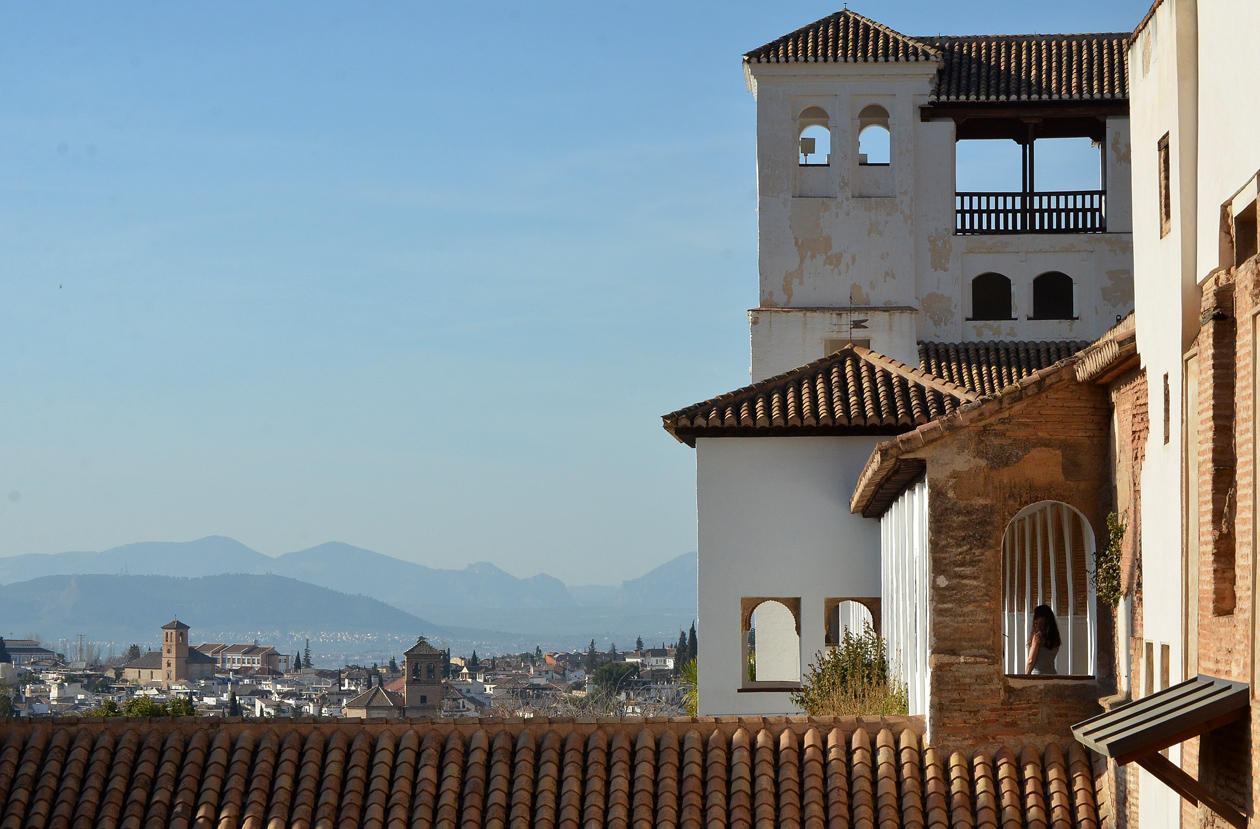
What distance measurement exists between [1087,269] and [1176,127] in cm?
2226

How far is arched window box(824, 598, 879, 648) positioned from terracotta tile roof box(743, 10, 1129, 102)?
10594mm

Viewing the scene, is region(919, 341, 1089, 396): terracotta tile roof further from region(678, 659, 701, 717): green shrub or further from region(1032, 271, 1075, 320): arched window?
region(678, 659, 701, 717): green shrub

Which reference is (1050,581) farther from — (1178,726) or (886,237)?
(886,237)

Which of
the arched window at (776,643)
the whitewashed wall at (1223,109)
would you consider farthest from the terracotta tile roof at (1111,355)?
the arched window at (776,643)

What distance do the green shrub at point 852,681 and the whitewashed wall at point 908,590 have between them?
20cm

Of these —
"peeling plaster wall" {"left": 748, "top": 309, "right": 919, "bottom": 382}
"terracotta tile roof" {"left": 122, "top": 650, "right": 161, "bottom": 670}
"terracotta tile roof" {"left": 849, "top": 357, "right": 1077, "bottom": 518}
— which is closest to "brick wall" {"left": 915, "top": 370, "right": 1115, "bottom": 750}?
"terracotta tile roof" {"left": 849, "top": 357, "right": 1077, "bottom": 518}

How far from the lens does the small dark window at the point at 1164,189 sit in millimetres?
12594

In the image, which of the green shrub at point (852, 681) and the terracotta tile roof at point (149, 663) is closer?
the green shrub at point (852, 681)

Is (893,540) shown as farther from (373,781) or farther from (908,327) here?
(908,327)

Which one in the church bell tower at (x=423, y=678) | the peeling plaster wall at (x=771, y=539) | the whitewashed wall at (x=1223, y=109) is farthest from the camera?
the church bell tower at (x=423, y=678)

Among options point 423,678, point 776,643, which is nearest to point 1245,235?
point 776,643

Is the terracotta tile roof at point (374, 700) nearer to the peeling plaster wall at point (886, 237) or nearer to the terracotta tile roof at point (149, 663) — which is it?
the terracotta tile roof at point (149, 663)

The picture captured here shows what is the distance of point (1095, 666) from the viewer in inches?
592

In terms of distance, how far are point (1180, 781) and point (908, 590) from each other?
718 cm
